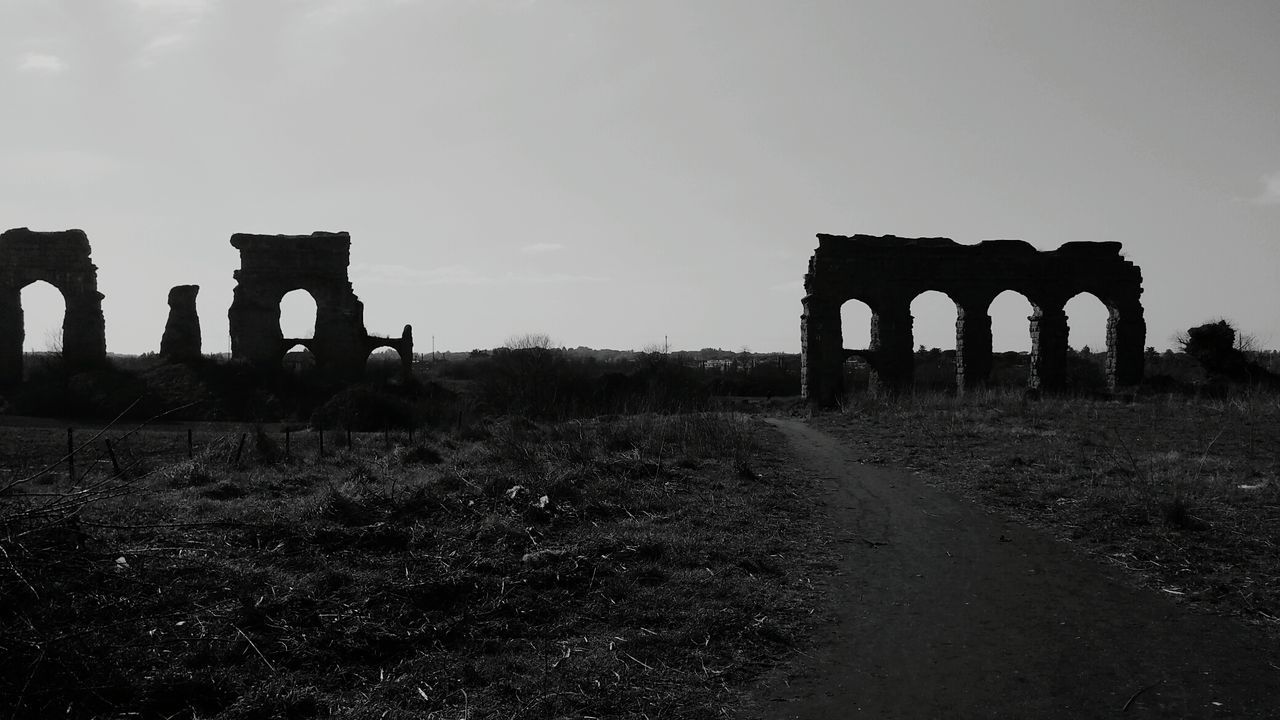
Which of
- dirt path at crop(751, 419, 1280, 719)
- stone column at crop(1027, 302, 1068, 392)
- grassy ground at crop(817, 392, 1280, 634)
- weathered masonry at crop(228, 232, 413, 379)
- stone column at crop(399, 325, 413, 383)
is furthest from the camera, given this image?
stone column at crop(399, 325, 413, 383)

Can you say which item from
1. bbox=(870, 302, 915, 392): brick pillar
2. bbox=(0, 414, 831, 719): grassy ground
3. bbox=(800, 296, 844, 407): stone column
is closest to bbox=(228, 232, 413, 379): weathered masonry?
bbox=(800, 296, 844, 407): stone column

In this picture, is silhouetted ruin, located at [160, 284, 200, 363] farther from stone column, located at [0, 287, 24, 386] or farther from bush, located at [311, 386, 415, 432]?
bush, located at [311, 386, 415, 432]

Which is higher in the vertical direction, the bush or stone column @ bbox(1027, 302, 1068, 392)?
stone column @ bbox(1027, 302, 1068, 392)

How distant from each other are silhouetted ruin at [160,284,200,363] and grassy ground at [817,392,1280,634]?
24.6m

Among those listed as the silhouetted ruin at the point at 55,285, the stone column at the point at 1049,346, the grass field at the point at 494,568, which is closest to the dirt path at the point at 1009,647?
the grass field at the point at 494,568

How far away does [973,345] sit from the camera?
28.8m

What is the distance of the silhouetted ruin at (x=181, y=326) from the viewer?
103ft

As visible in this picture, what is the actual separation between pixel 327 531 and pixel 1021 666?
16.6ft

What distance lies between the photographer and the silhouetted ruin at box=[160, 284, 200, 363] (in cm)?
3125

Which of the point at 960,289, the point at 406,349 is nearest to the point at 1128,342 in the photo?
the point at 960,289

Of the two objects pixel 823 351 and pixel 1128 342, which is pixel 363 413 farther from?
pixel 1128 342

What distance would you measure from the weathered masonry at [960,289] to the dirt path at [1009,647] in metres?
21.5

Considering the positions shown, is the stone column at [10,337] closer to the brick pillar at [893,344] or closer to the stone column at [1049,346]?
the brick pillar at [893,344]

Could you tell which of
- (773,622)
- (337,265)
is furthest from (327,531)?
(337,265)
